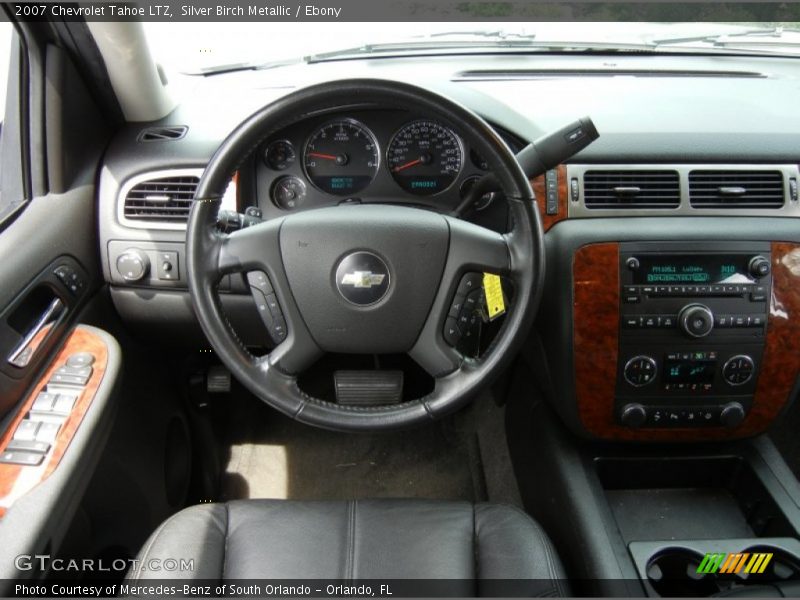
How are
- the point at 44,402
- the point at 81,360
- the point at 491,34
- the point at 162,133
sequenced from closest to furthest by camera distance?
the point at 44,402 < the point at 81,360 < the point at 162,133 < the point at 491,34

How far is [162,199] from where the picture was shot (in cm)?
160

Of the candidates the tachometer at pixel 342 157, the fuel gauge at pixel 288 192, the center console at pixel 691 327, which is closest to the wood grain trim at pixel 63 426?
the fuel gauge at pixel 288 192

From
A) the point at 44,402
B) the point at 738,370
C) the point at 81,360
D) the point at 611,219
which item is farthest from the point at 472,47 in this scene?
the point at 44,402

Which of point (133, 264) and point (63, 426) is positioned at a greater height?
point (133, 264)

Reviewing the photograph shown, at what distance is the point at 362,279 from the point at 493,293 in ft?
0.91

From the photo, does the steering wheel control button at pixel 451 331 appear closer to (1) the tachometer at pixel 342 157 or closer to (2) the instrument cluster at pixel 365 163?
(2) the instrument cluster at pixel 365 163

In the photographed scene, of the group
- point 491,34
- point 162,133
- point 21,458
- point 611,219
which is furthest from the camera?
point 491,34

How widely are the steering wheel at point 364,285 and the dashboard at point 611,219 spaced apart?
0.30 meters

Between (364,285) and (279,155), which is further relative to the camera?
(279,155)

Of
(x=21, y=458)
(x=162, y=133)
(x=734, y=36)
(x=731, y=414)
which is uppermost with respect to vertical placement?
(x=734, y=36)

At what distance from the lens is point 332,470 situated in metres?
2.23

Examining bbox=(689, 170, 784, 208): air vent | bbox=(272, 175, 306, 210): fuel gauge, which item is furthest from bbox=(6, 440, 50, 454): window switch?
bbox=(689, 170, 784, 208): air vent

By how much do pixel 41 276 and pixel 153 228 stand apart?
0.96 ft

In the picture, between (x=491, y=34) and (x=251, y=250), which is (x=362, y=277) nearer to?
(x=251, y=250)
